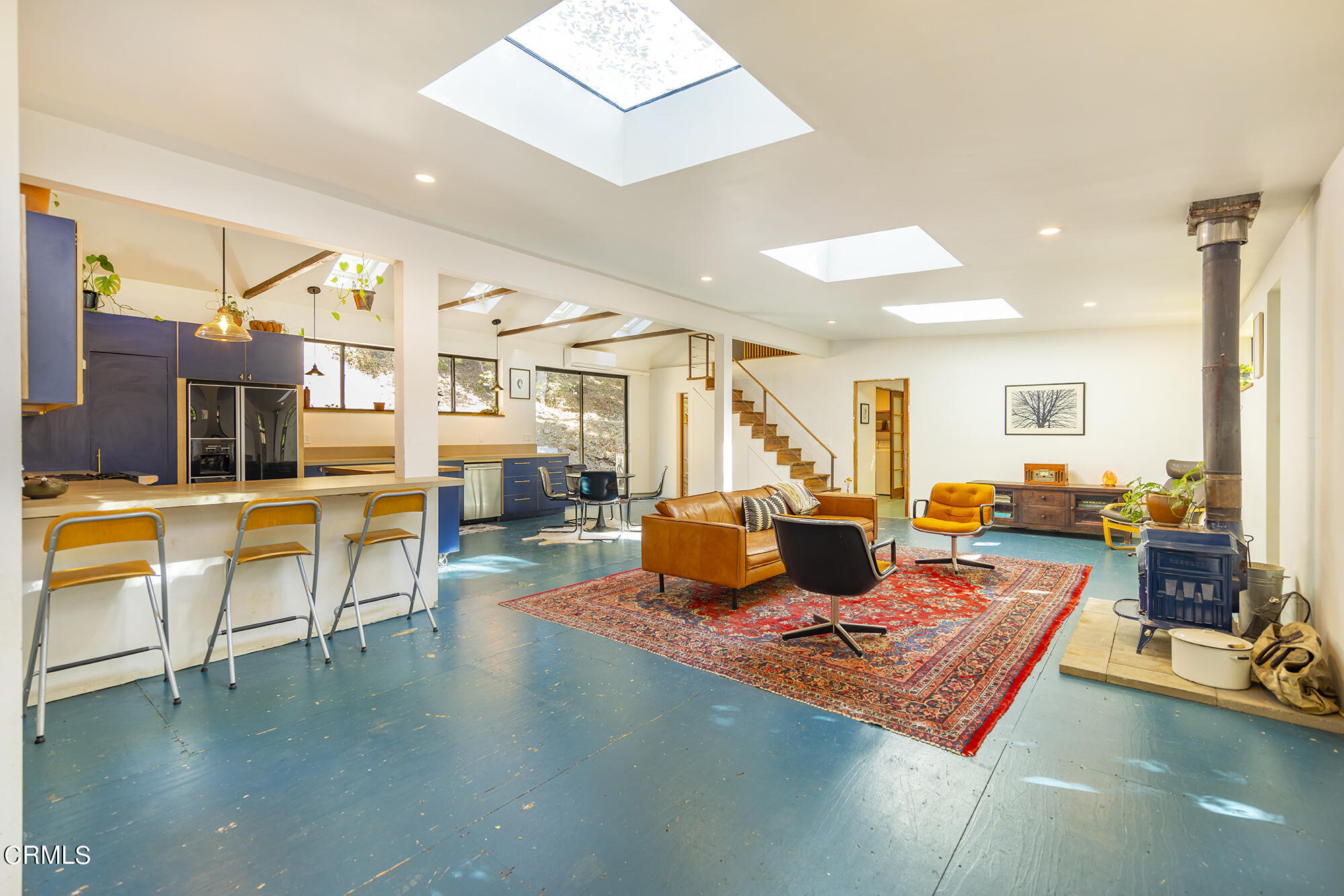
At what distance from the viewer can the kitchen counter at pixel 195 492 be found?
107 inches

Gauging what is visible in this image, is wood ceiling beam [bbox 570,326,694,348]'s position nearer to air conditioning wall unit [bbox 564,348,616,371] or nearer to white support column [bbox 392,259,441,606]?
air conditioning wall unit [bbox 564,348,616,371]

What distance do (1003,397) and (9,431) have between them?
9757 millimetres

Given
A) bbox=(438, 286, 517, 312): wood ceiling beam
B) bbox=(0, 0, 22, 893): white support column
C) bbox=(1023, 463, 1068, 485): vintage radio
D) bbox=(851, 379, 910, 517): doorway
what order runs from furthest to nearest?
bbox=(851, 379, 910, 517): doorway < bbox=(438, 286, 517, 312): wood ceiling beam < bbox=(1023, 463, 1068, 485): vintage radio < bbox=(0, 0, 22, 893): white support column

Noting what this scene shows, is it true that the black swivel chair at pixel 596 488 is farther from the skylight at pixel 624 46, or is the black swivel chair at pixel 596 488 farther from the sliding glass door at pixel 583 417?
the skylight at pixel 624 46

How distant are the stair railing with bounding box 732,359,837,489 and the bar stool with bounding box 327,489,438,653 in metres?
6.68

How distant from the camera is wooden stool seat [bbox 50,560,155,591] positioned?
8.48ft

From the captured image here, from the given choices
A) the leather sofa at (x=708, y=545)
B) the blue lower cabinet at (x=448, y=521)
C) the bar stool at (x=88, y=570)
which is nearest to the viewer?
the bar stool at (x=88, y=570)

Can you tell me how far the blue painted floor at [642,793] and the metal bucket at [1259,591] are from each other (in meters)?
1.06

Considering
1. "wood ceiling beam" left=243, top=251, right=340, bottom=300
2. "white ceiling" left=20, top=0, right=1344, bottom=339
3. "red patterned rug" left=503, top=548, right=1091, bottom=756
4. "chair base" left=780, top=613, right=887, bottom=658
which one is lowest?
"red patterned rug" left=503, top=548, right=1091, bottom=756

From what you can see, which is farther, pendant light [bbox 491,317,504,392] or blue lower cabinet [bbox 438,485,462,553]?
pendant light [bbox 491,317,504,392]

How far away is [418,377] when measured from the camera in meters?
4.23

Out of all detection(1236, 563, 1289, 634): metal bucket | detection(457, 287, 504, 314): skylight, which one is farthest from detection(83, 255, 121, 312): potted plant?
detection(1236, 563, 1289, 634): metal bucket

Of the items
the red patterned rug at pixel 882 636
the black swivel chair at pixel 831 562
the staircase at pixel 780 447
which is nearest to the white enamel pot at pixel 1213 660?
the red patterned rug at pixel 882 636

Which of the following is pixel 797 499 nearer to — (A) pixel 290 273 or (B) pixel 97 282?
(B) pixel 97 282
